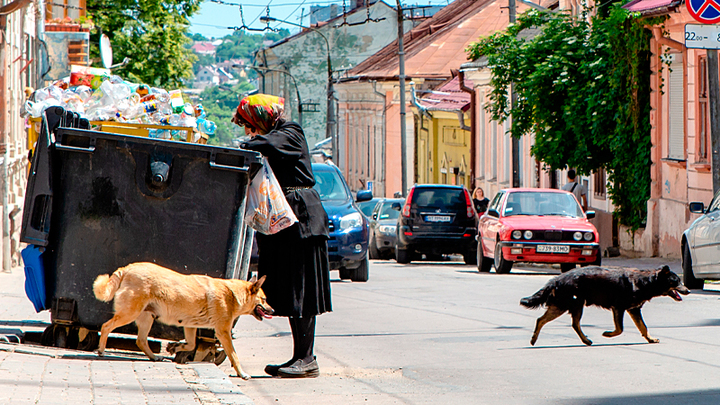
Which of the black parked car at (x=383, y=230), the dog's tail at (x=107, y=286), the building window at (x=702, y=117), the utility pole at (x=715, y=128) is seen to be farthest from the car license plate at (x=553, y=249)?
the dog's tail at (x=107, y=286)

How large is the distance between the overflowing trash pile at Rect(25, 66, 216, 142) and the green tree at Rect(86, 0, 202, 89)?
2808cm

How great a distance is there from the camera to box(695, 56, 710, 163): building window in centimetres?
2022

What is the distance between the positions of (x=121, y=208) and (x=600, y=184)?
22.1m

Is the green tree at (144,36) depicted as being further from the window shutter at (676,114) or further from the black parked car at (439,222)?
the window shutter at (676,114)

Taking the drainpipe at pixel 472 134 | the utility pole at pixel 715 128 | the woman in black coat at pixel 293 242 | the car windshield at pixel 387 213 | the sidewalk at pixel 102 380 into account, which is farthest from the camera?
the drainpipe at pixel 472 134

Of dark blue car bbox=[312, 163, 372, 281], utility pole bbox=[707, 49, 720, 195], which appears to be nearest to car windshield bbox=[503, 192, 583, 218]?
utility pole bbox=[707, 49, 720, 195]

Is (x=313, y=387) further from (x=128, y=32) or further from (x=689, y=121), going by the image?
(x=128, y=32)

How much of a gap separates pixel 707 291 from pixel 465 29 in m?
41.7

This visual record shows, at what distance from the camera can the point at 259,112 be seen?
23.1ft

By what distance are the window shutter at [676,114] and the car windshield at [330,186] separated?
26.0ft

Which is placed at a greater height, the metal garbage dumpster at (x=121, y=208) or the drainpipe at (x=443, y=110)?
the drainpipe at (x=443, y=110)

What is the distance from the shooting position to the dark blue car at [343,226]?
1593 cm

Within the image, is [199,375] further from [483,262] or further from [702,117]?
[702,117]

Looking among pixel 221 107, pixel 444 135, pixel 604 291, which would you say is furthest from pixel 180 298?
pixel 221 107
